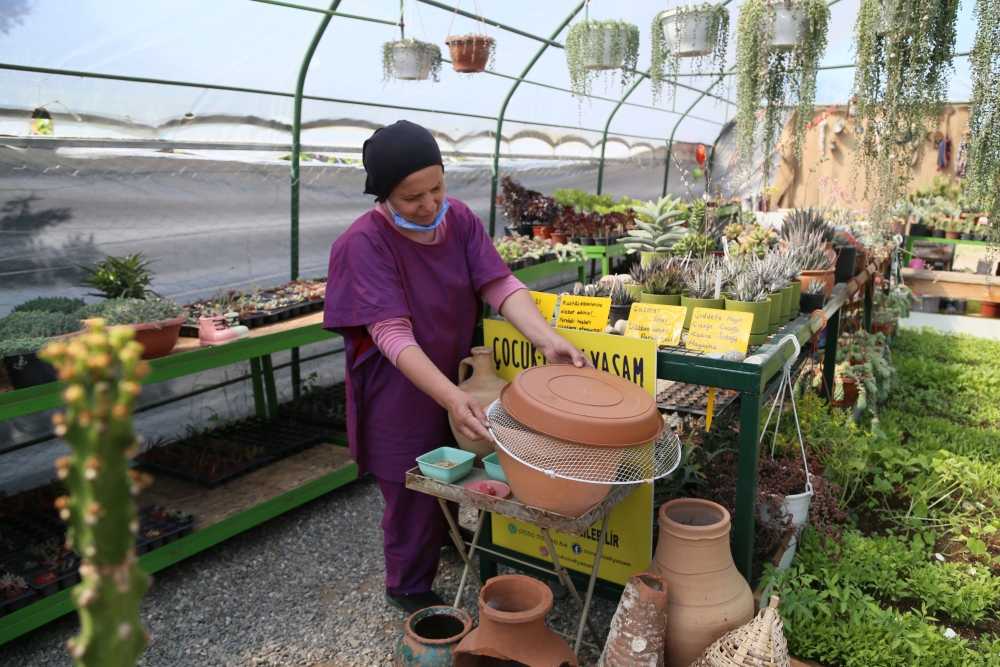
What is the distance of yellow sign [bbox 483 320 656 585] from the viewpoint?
206 cm

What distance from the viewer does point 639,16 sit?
661 centimetres

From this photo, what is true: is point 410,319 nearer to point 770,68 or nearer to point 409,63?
point 770,68

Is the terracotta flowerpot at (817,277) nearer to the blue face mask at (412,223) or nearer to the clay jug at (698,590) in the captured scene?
the clay jug at (698,590)

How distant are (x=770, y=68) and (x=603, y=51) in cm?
199

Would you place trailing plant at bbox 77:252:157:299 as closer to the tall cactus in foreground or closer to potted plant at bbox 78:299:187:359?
potted plant at bbox 78:299:187:359

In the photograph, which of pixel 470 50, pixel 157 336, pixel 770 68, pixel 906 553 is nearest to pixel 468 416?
pixel 157 336

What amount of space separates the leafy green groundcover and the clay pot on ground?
0.59 metres

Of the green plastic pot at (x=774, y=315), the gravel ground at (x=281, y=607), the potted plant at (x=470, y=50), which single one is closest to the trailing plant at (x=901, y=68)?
the green plastic pot at (x=774, y=315)

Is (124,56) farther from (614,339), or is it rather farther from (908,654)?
(908,654)

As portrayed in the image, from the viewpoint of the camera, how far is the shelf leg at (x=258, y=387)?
13.5 feet

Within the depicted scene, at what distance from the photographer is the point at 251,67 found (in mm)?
4160

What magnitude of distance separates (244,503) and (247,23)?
267 centimetres

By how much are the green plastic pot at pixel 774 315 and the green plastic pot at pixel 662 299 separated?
1.05ft

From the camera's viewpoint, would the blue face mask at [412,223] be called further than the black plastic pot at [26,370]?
No
